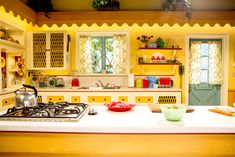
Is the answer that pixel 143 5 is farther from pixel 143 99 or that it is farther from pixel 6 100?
pixel 6 100

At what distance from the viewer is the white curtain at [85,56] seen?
4.95 m

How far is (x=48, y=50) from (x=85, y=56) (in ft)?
2.80

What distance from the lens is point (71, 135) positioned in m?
1.47

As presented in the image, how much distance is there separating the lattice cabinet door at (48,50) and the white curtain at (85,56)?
49cm

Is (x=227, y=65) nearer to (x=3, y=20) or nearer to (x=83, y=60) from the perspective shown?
(x=83, y=60)

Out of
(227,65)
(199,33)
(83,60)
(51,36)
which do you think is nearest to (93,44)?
(83,60)

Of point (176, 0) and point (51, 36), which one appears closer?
point (176, 0)

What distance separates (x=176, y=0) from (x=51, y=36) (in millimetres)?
2746

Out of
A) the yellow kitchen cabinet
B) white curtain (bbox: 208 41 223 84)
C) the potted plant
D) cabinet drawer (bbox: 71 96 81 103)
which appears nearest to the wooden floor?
the yellow kitchen cabinet

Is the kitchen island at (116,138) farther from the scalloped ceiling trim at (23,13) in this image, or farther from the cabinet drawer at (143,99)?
the cabinet drawer at (143,99)

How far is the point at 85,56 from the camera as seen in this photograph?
4.96 metres

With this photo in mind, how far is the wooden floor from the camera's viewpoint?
1.46 meters

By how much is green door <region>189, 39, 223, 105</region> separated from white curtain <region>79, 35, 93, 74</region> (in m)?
2.41

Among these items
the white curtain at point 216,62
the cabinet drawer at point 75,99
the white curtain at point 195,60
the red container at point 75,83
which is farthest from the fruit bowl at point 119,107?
the white curtain at point 216,62
